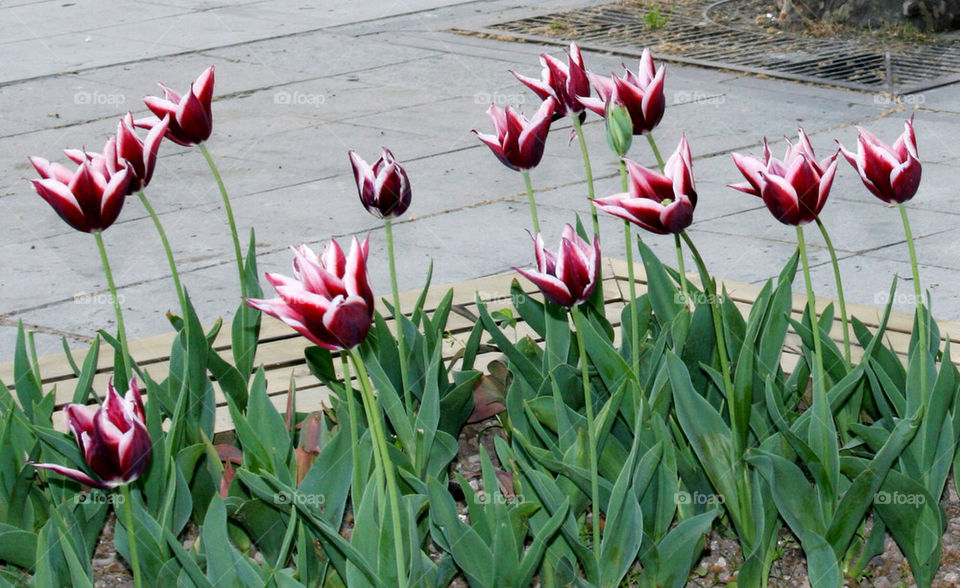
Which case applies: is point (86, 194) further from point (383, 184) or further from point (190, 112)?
point (383, 184)

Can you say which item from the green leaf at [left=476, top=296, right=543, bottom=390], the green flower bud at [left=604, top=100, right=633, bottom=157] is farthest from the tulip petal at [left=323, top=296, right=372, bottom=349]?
the green leaf at [left=476, top=296, right=543, bottom=390]

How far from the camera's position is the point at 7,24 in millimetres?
10703

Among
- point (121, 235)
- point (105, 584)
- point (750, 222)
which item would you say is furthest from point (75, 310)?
point (750, 222)

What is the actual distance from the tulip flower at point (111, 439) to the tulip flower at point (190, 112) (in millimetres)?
915

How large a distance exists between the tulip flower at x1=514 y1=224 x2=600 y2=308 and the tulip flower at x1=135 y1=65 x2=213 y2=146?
914mm

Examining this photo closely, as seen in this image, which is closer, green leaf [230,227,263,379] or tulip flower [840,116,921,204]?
tulip flower [840,116,921,204]

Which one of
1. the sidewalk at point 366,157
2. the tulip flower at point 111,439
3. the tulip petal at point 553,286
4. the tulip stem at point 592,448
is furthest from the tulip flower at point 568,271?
the sidewalk at point 366,157

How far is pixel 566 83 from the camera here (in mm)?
2957

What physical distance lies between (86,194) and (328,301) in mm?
793

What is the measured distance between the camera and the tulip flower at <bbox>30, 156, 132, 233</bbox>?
248 centimetres

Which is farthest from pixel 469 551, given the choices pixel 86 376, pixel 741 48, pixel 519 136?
pixel 741 48

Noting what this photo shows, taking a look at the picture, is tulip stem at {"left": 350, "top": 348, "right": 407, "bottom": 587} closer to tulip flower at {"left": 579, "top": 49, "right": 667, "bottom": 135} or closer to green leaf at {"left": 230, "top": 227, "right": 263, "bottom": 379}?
tulip flower at {"left": 579, "top": 49, "right": 667, "bottom": 135}

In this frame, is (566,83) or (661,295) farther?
(661,295)

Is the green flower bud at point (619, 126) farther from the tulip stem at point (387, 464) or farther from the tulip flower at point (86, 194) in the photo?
the tulip flower at point (86, 194)
